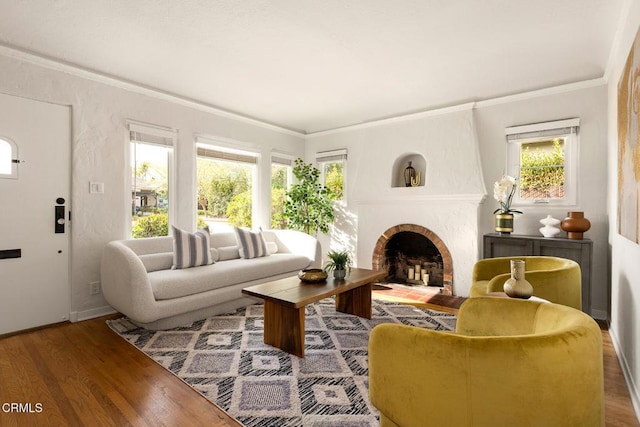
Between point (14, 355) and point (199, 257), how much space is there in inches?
64.1

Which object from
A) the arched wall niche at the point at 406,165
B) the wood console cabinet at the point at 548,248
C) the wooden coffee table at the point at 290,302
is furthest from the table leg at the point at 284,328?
the arched wall niche at the point at 406,165

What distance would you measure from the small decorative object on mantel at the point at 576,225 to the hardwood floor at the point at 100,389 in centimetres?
109

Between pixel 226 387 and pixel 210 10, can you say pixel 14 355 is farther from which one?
pixel 210 10

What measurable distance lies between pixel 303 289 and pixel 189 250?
4.96ft

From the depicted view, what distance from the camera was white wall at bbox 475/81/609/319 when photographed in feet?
11.8

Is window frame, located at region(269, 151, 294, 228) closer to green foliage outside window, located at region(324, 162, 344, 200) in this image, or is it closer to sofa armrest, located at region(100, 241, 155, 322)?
green foliage outside window, located at region(324, 162, 344, 200)

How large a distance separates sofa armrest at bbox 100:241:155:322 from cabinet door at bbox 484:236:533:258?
3.58m

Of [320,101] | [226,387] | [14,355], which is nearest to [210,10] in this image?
[320,101]

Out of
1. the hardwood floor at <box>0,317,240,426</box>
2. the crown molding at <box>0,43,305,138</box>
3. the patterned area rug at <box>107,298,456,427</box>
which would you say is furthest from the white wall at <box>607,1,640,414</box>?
the crown molding at <box>0,43,305,138</box>

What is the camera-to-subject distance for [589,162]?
369cm

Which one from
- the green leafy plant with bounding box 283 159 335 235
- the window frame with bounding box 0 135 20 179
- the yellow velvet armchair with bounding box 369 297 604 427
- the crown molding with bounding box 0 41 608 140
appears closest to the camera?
the yellow velvet armchair with bounding box 369 297 604 427

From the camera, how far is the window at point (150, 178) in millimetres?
3902

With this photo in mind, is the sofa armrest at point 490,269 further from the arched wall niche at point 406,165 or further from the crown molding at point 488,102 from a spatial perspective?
the crown molding at point 488,102

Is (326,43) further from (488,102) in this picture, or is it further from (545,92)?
(545,92)
